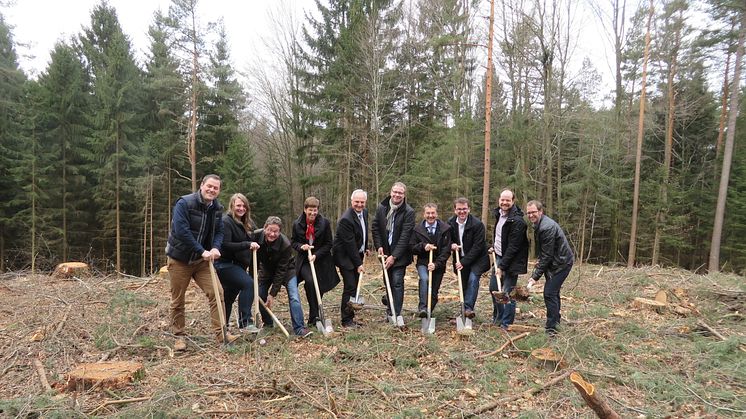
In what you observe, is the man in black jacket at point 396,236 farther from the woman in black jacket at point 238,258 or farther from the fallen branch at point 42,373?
the fallen branch at point 42,373

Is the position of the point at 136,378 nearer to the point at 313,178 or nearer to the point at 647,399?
the point at 647,399

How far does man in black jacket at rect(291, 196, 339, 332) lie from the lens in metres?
5.55

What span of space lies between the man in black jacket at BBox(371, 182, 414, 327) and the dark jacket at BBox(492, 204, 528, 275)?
4.40 ft

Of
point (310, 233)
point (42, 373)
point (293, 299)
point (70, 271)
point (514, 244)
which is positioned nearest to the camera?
point (42, 373)

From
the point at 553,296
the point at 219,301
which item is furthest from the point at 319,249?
the point at 553,296

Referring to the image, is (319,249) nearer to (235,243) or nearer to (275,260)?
(275,260)

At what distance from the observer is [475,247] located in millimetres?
5727

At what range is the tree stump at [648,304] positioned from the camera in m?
7.23

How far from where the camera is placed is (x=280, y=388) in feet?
12.7

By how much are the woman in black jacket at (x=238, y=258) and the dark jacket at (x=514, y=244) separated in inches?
136

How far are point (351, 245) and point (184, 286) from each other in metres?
2.26

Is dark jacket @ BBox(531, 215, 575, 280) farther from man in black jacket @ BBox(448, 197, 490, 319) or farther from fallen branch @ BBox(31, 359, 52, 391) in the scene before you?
fallen branch @ BBox(31, 359, 52, 391)

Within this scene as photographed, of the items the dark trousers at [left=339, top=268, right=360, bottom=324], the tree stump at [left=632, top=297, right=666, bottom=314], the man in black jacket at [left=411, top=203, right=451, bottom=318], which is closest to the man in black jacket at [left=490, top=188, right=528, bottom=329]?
the man in black jacket at [left=411, top=203, right=451, bottom=318]

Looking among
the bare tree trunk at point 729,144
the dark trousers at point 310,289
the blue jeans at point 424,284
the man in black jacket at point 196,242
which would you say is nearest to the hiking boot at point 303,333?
the dark trousers at point 310,289
